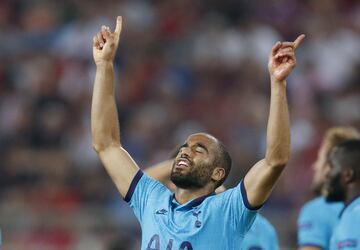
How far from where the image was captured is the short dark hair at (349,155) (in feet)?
24.0

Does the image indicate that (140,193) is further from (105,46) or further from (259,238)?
(259,238)

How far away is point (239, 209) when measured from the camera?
6000 millimetres

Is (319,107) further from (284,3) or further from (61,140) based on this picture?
(61,140)

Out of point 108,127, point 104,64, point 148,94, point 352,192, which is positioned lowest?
point 352,192

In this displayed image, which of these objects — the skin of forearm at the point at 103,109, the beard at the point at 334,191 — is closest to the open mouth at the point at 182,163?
the skin of forearm at the point at 103,109

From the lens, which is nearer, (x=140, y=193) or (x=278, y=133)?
(x=278, y=133)

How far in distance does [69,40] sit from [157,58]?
1.12 m

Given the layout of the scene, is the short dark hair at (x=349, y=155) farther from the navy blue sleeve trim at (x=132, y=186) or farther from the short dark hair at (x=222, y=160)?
the navy blue sleeve trim at (x=132, y=186)

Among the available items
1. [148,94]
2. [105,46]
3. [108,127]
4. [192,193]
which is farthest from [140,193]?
[148,94]

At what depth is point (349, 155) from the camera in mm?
7340

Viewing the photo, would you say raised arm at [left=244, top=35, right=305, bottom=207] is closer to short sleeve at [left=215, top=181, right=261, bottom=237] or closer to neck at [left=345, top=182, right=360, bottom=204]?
short sleeve at [left=215, top=181, right=261, bottom=237]

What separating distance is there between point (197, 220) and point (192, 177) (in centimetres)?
25

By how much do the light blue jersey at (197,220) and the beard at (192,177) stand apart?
0.29 ft

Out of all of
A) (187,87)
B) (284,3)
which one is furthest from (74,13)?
(284,3)
